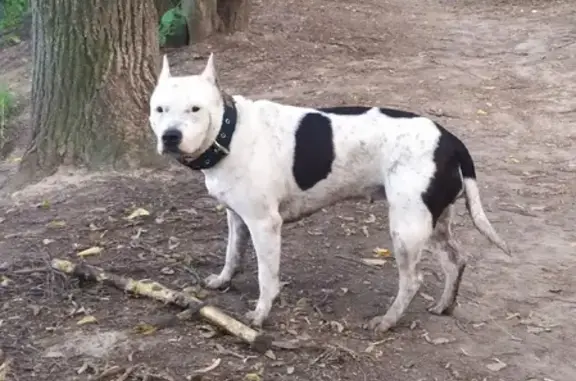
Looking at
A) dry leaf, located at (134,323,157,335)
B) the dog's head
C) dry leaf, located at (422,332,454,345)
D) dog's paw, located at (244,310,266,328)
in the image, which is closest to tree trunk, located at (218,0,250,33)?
the dog's head

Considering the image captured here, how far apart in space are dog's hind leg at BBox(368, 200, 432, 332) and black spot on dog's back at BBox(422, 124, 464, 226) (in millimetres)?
57

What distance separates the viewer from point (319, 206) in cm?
519

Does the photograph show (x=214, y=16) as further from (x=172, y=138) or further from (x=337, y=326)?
(x=172, y=138)

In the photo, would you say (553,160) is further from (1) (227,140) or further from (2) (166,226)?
(1) (227,140)

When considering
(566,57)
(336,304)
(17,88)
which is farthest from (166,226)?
(566,57)

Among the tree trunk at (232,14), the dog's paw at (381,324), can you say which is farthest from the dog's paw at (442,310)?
the tree trunk at (232,14)

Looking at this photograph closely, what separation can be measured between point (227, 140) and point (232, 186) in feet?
0.82

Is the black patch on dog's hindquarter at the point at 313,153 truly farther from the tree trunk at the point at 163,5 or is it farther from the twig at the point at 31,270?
the tree trunk at the point at 163,5

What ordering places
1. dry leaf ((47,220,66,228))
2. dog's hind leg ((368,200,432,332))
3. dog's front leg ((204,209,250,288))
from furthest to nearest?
dry leaf ((47,220,66,228)) → dog's front leg ((204,209,250,288)) → dog's hind leg ((368,200,432,332))

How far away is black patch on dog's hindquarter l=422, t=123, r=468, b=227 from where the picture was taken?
16.0 feet

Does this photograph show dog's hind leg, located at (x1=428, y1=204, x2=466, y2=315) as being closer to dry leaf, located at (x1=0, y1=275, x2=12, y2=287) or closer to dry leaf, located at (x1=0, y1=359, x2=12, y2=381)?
dry leaf, located at (x1=0, y1=359, x2=12, y2=381)

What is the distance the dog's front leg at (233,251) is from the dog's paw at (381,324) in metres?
0.92

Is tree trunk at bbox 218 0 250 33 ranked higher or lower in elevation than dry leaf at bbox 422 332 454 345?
higher

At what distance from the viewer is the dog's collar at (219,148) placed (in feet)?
15.7
